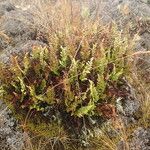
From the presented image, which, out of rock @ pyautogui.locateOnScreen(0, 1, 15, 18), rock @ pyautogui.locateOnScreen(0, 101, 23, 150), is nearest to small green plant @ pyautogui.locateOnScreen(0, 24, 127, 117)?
rock @ pyautogui.locateOnScreen(0, 101, 23, 150)

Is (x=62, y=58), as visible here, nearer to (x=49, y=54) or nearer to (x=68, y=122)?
(x=49, y=54)

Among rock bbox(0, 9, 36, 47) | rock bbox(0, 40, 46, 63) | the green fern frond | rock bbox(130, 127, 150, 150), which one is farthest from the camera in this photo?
rock bbox(0, 9, 36, 47)

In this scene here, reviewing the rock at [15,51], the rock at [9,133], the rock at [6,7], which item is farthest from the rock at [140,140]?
the rock at [6,7]

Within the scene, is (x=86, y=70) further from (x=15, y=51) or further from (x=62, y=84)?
(x=15, y=51)

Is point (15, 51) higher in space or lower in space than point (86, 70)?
lower

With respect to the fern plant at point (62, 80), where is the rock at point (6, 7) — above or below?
below

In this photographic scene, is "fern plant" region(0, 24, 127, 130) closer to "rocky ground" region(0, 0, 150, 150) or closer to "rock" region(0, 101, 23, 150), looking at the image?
"rock" region(0, 101, 23, 150)

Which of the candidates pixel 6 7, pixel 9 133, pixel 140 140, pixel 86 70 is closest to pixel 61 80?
pixel 86 70

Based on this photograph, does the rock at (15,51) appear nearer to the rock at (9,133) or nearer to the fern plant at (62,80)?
the fern plant at (62,80)
